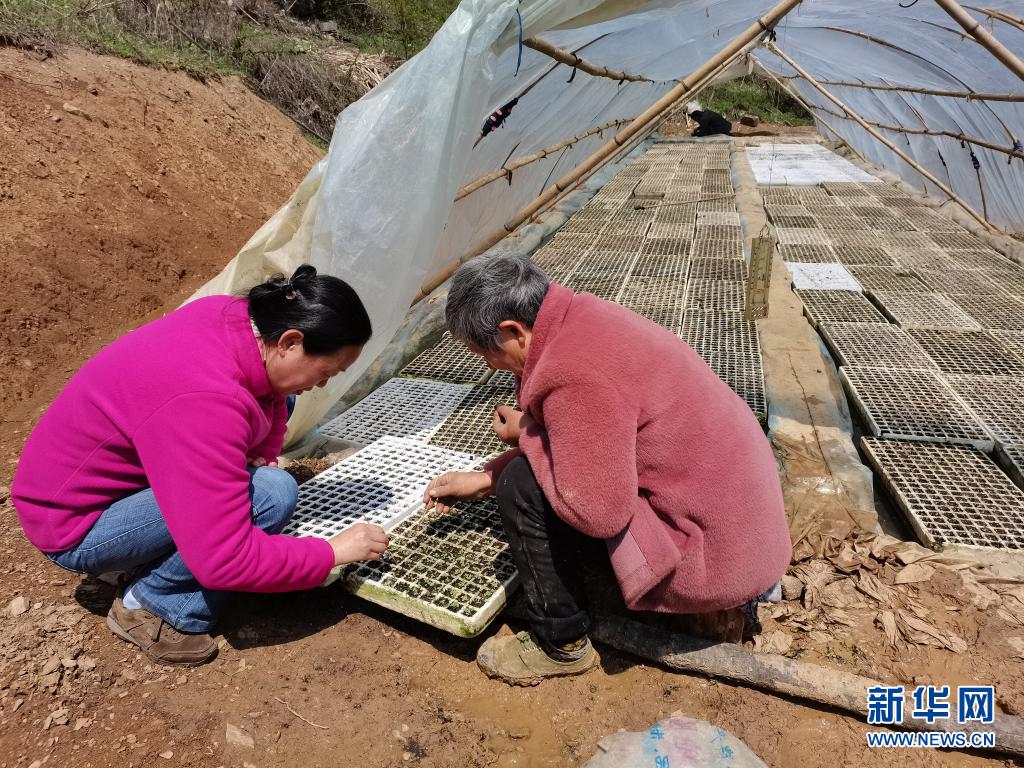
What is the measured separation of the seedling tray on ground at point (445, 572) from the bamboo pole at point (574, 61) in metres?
1.86

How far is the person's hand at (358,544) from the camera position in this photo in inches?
65.5

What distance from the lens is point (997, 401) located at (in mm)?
2832

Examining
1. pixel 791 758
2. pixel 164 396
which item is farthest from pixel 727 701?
pixel 164 396

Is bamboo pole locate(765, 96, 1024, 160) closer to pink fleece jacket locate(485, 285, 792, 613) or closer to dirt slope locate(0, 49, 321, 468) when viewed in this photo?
pink fleece jacket locate(485, 285, 792, 613)

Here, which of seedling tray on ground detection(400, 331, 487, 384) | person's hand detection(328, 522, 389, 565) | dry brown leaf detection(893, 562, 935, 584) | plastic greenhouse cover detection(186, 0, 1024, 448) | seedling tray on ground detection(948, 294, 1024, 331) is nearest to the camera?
person's hand detection(328, 522, 389, 565)

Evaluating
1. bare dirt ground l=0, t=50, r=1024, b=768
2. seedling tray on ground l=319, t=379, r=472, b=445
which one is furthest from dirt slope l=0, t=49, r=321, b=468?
seedling tray on ground l=319, t=379, r=472, b=445

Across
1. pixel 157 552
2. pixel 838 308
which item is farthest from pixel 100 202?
pixel 838 308

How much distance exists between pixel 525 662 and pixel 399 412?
1452 mm

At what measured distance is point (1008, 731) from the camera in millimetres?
1446

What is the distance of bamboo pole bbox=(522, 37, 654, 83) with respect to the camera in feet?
8.68

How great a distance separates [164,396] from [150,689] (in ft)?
2.62

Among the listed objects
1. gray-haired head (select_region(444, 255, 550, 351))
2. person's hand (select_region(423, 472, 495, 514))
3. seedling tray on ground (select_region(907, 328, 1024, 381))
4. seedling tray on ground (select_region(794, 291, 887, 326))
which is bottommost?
seedling tray on ground (select_region(907, 328, 1024, 381))

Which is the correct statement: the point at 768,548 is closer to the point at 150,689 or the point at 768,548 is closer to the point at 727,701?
the point at 727,701

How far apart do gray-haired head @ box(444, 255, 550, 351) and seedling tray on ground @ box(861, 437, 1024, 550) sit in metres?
1.58
